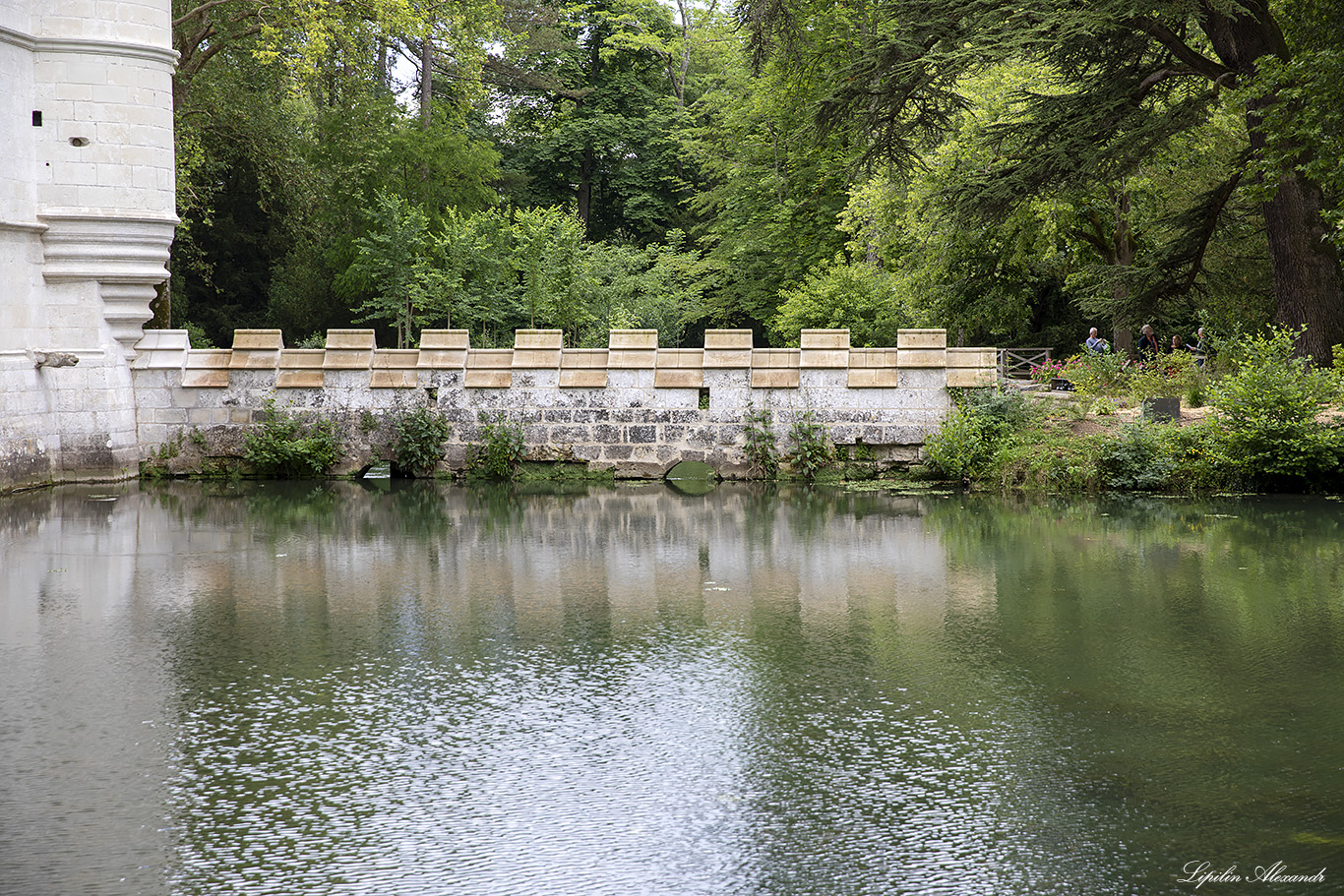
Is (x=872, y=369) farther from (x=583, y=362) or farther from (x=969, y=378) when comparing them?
(x=583, y=362)

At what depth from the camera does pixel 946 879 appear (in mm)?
3945

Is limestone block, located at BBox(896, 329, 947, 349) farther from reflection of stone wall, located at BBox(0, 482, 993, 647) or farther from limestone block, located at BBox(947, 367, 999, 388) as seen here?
reflection of stone wall, located at BBox(0, 482, 993, 647)

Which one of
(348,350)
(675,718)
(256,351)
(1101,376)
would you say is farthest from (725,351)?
(675,718)

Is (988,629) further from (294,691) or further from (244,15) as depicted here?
(244,15)

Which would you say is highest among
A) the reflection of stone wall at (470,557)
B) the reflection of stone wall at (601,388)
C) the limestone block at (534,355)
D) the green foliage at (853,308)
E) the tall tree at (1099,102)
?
the tall tree at (1099,102)

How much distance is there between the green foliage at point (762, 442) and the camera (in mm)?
16297

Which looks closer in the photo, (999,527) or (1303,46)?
(999,527)

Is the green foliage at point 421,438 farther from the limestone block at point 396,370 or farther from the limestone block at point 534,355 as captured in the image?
the limestone block at point 534,355

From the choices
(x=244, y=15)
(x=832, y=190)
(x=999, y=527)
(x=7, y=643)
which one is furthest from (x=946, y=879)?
(x=832, y=190)

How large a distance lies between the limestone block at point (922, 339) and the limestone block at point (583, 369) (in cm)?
400

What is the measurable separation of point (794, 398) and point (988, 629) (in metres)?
9.16

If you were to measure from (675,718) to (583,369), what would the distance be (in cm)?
1132

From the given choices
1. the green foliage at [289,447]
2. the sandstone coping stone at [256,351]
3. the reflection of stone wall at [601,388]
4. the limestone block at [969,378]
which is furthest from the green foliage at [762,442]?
the sandstone coping stone at [256,351]

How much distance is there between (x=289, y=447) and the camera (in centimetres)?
1647
